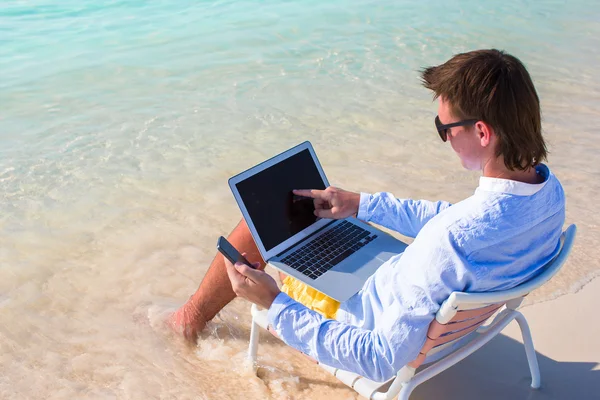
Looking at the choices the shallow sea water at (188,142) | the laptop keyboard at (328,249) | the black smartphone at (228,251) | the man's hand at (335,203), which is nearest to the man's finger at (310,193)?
the man's hand at (335,203)

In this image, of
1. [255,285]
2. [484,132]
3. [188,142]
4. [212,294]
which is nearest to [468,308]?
[484,132]

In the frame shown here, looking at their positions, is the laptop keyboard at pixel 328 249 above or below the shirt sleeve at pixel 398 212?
below

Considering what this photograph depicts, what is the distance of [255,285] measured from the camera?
2191mm

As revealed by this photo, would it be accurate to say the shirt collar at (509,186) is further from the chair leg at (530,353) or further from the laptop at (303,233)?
the chair leg at (530,353)

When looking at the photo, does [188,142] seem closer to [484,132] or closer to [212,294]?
[212,294]

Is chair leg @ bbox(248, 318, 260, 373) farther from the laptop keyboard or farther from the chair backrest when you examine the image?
the chair backrest

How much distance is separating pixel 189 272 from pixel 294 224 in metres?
1.57

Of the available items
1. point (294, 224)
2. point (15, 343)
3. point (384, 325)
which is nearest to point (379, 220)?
point (294, 224)

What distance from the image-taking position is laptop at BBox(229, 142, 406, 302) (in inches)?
98.7

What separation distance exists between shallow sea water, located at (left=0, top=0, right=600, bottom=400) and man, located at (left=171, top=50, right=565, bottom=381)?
0.92 m

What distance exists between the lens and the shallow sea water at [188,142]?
3289 millimetres

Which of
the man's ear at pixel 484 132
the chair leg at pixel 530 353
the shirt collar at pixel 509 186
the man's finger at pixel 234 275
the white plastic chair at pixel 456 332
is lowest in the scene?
the chair leg at pixel 530 353

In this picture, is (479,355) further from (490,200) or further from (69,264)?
(69,264)

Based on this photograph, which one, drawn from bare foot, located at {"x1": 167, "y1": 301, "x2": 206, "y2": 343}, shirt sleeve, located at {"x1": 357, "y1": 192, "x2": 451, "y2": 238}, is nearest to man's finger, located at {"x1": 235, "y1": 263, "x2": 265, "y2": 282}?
shirt sleeve, located at {"x1": 357, "y1": 192, "x2": 451, "y2": 238}
